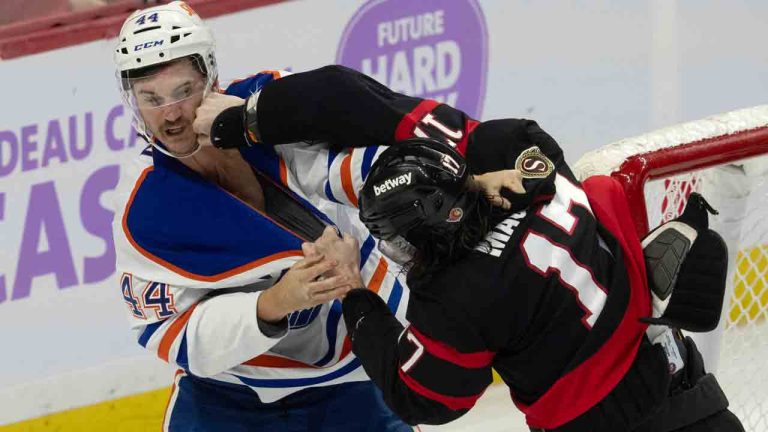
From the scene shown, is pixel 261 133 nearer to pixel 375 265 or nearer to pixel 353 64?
pixel 375 265

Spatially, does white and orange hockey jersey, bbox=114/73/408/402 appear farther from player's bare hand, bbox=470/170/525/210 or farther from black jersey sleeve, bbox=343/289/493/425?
player's bare hand, bbox=470/170/525/210

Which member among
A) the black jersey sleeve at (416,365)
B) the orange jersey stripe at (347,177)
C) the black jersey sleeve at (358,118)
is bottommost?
the black jersey sleeve at (416,365)

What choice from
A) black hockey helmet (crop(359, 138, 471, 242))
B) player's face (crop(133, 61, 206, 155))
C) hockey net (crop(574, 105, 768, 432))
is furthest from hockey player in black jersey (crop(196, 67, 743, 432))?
hockey net (crop(574, 105, 768, 432))

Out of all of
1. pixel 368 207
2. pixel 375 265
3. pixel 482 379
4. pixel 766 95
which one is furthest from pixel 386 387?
pixel 766 95

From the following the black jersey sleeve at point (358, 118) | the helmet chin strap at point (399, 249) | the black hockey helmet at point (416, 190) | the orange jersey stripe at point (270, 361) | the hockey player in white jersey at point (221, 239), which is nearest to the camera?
the black hockey helmet at point (416, 190)

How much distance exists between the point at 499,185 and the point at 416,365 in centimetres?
30

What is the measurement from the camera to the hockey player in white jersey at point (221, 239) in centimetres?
230

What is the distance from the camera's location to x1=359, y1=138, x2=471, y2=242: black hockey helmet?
6.32 feet

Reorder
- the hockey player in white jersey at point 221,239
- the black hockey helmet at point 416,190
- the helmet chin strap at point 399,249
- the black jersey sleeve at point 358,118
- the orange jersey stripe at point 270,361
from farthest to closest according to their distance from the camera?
the orange jersey stripe at point 270,361 < the hockey player in white jersey at point 221,239 < the black jersey sleeve at point 358,118 < the helmet chin strap at point 399,249 < the black hockey helmet at point 416,190

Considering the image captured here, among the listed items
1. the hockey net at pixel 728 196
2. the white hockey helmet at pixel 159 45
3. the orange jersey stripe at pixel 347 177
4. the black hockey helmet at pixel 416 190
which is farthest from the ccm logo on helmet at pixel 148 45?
the hockey net at pixel 728 196

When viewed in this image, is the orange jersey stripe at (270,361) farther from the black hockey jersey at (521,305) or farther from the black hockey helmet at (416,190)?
the black hockey helmet at (416,190)

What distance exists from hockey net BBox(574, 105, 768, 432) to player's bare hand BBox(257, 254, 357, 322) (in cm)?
53

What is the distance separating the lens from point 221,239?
7.79 ft

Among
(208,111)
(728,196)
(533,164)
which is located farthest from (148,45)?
(728,196)
